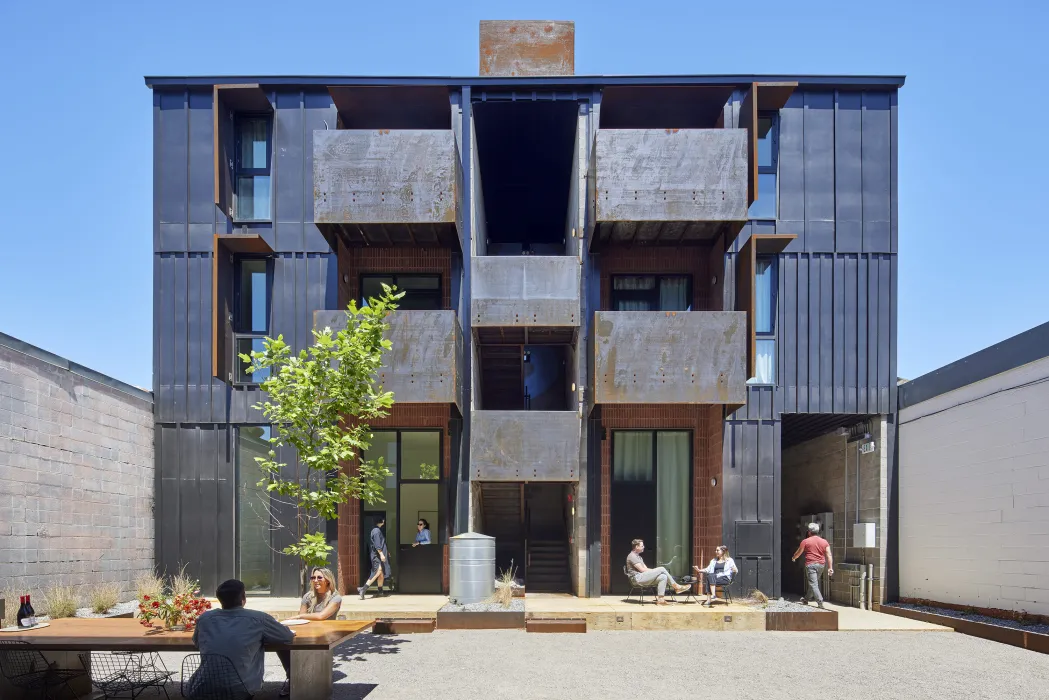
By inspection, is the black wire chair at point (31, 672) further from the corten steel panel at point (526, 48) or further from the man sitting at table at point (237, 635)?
the corten steel panel at point (526, 48)

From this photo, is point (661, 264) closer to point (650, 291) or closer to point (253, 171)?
point (650, 291)

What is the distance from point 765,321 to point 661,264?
253 centimetres

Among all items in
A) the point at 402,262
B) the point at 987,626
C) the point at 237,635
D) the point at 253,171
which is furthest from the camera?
the point at 402,262

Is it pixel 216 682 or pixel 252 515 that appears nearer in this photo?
pixel 216 682

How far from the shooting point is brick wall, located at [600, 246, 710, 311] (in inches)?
667

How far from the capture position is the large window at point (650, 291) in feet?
56.1

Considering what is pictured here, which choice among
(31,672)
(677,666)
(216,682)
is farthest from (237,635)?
(677,666)

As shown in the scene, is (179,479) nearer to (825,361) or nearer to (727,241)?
(727,241)

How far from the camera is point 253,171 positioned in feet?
55.3

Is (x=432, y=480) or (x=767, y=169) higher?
(x=767, y=169)

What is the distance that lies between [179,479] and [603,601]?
9046 mm

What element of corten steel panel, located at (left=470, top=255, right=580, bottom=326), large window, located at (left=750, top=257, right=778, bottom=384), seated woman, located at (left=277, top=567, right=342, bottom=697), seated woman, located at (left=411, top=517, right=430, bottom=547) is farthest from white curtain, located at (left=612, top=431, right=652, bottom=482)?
seated woman, located at (left=277, top=567, right=342, bottom=697)

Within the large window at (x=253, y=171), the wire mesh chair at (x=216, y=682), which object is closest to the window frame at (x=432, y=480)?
the large window at (x=253, y=171)

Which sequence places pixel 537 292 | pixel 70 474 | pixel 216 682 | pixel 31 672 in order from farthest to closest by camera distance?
pixel 537 292 < pixel 70 474 < pixel 31 672 < pixel 216 682
